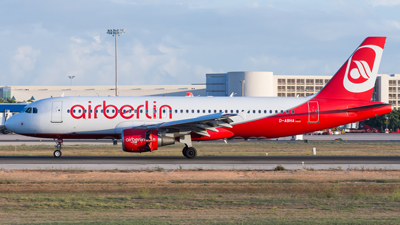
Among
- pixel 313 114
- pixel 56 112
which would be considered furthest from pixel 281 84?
pixel 56 112

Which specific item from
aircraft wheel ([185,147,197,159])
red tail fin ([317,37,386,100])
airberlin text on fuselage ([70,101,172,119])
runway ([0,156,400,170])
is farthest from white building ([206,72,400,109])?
runway ([0,156,400,170])

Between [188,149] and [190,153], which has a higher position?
[188,149]

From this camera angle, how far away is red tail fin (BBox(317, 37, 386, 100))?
3497cm

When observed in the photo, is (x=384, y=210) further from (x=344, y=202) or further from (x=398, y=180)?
(x=398, y=180)

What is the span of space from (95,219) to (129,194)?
481 centimetres

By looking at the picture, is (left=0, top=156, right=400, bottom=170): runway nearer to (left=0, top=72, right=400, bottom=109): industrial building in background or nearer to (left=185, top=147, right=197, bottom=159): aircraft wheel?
(left=185, top=147, right=197, bottom=159): aircraft wheel

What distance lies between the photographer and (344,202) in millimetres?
16766

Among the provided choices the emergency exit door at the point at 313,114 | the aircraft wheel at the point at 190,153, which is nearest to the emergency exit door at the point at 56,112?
the aircraft wheel at the point at 190,153

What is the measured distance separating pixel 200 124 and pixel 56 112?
10.0m

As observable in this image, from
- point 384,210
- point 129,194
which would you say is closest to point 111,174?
point 129,194

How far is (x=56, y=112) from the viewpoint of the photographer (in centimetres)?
3331

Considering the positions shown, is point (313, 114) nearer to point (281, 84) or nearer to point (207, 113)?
point (207, 113)

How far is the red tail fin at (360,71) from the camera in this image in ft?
115

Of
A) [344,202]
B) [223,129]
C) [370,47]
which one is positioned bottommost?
[344,202]
